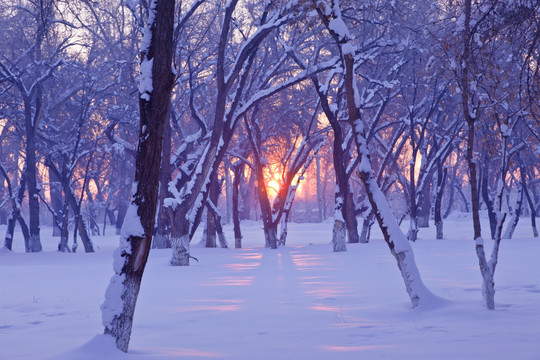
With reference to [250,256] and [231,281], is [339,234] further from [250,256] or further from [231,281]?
[231,281]

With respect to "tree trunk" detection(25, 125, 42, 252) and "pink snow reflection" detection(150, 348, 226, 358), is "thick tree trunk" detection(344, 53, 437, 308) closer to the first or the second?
"pink snow reflection" detection(150, 348, 226, 358)

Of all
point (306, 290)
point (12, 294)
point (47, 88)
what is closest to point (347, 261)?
point (306, 290)

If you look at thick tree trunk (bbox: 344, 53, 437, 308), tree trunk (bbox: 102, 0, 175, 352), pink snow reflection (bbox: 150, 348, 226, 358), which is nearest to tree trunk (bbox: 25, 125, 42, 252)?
thick tree trunk (bbox: 344, 53, 437, 308)

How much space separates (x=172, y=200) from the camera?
1788 centimetres

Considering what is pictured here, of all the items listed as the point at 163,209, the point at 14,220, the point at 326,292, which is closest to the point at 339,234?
the point at 163,209

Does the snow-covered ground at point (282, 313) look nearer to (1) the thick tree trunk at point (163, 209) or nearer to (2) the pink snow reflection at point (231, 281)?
(2) the pink snow reflection at point (231, 281)

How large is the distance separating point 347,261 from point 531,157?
59.5 ft

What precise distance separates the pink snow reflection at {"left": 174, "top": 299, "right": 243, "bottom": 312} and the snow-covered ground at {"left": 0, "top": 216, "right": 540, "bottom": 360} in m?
0.02

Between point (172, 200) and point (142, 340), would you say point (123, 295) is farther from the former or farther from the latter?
point (172, 200)

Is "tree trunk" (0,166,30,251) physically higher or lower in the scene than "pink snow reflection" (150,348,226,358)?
higher

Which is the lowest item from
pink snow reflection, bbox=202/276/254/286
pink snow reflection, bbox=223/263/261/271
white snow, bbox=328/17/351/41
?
pink snow reflection, bbox=202/276/254/286

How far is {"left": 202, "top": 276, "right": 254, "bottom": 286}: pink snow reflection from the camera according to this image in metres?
13.8

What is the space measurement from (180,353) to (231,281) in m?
7.23

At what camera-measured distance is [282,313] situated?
9922 mm
